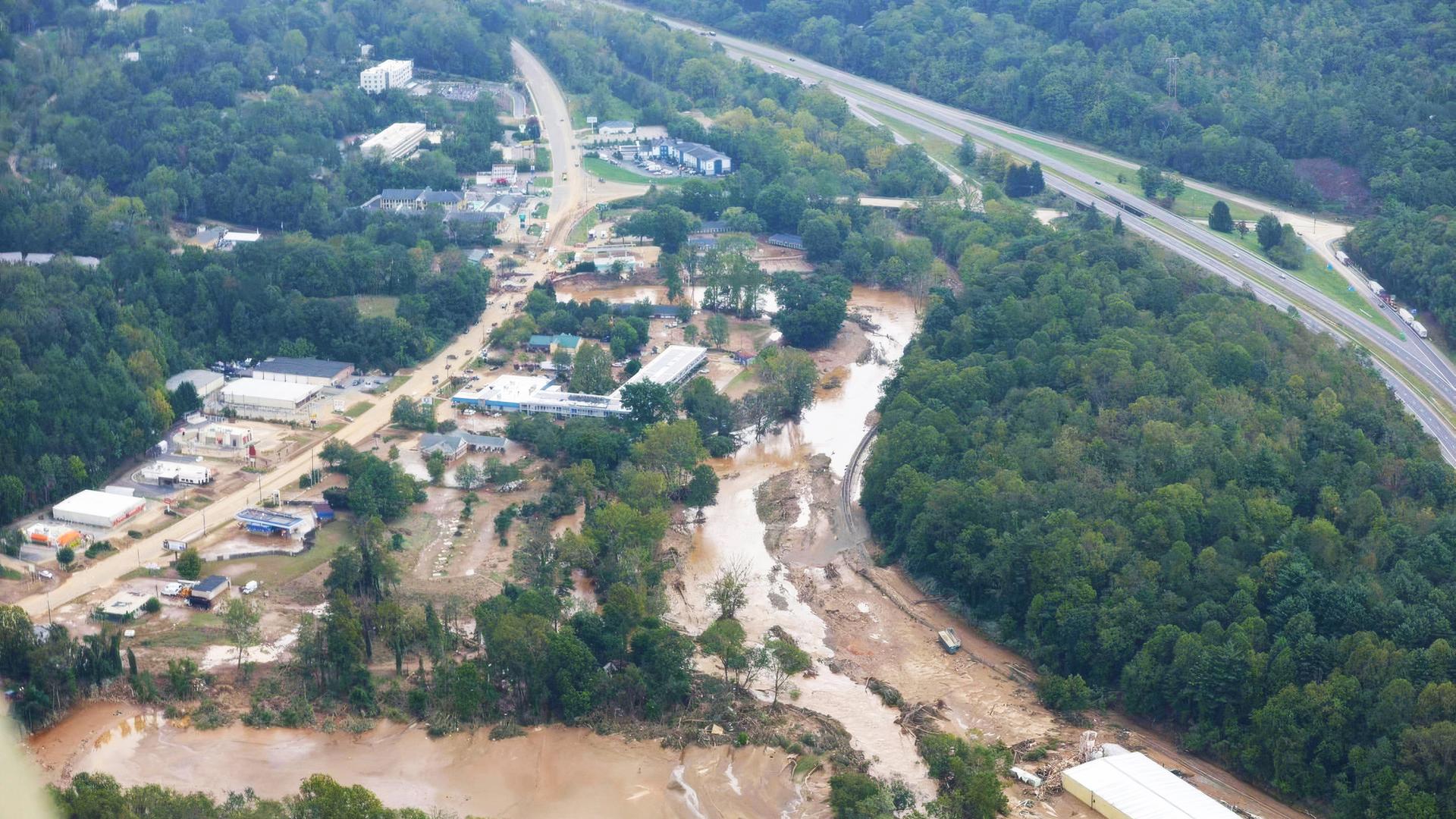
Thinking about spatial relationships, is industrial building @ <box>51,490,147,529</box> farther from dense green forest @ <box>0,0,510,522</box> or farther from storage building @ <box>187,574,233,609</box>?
storage building @ <box>187,574,233,609</box>

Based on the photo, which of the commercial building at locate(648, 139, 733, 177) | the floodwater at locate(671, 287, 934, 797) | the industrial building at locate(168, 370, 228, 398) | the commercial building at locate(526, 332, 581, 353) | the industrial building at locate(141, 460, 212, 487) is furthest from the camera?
the commercial building at locate(648, 139, 733, 177)

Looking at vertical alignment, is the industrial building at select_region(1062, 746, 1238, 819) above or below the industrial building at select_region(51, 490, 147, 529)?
above

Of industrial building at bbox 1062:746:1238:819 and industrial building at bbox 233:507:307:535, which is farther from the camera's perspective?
industrial building at bbox 233:507:307:535

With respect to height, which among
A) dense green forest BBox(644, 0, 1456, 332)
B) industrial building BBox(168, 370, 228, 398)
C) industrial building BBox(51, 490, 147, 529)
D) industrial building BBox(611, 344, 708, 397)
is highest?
dense green forest BBox(644, 0, 1456, 332)

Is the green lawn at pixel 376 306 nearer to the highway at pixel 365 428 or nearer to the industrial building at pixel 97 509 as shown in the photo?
the highway at pixel 365 428

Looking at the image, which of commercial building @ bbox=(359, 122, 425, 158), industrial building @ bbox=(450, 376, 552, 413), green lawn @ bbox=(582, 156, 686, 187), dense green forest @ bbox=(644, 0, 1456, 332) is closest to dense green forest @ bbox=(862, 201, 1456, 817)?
industrial building @ bbox=(450, 376, 552, 413)

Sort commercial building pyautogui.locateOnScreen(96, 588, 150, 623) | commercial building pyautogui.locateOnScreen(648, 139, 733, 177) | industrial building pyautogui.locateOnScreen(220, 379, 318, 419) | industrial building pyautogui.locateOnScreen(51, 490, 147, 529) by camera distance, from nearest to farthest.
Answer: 1. commercial building pyautogui.locateOnScreen(96, 588, 150, 623)
2. industrial building pyautogui.locateOnScreen(51, 490, 147, 529)
3. industrial building pyautogui.locateOnScreen(220, 379, 318, 419)
4. commercial building pyautogui.locateOnScreen(648, 139, 733, 177)
